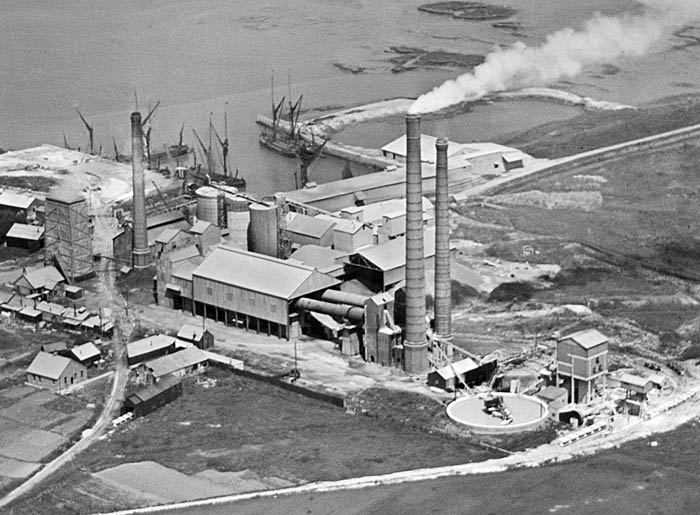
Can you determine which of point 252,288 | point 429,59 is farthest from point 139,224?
point 429,59

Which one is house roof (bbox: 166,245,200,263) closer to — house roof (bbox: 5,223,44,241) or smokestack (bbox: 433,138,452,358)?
house roof (bbox: 5,223,44,241)

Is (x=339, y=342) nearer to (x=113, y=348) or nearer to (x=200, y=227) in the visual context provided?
(x=113, y=348)

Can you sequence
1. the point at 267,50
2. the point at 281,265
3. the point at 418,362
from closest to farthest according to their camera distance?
the point at 418,362, the point at 281,265, the point at 267,50

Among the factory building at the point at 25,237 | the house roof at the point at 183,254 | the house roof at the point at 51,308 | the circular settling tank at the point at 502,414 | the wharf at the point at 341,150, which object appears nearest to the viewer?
the circular settling tank at the point at 502,414

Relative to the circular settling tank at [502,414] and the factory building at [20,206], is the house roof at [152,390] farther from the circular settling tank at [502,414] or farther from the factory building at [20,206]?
the factory building at [20,206]

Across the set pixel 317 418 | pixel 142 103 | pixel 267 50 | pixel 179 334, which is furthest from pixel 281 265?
pixel 267 50

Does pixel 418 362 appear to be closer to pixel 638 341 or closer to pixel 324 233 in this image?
pixel 638 341

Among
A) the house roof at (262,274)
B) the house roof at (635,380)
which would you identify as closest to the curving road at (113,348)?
the house roof at (262,274)
